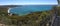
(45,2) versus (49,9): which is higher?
(45,2)

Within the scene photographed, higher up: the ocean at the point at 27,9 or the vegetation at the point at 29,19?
the ocean at the point at 27,9

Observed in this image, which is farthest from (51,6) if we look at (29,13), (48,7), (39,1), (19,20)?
(19,20)

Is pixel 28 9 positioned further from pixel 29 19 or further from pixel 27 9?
pixel 29 19

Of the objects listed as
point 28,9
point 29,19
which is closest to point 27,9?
point 28,9

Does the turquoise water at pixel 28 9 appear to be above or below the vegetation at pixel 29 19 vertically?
above

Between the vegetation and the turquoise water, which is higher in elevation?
the turquoise water

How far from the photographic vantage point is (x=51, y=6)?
2.18 metres

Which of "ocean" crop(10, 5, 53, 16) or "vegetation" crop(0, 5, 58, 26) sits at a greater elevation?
"ocean" crop(10, 5, 53, 16)

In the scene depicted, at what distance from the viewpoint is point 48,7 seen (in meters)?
2.18

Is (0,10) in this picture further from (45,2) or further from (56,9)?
(56,9)

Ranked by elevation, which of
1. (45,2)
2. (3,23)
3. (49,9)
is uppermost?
(45,2)

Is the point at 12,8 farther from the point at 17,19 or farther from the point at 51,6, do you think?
the point at 51,6

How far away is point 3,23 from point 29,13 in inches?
21.0

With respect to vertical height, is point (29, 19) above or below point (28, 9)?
below
